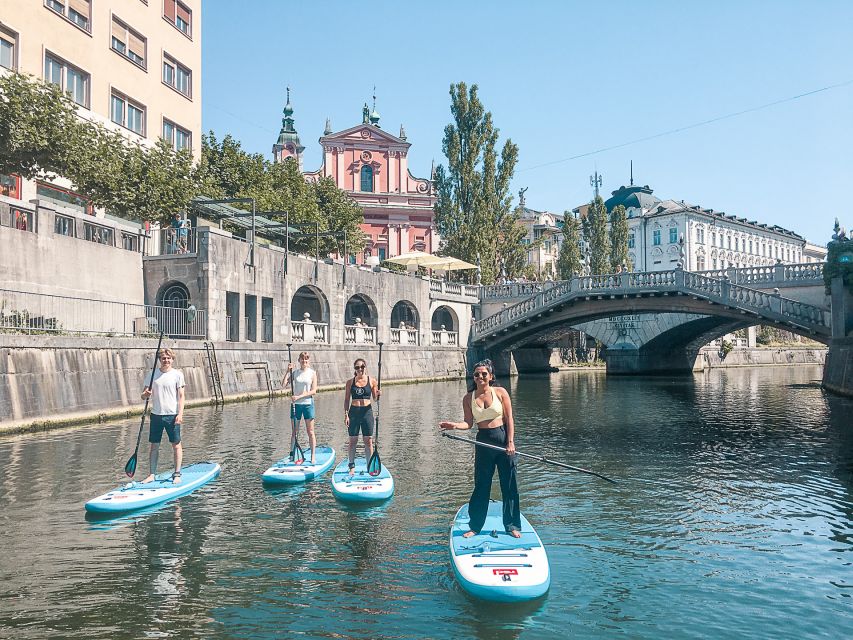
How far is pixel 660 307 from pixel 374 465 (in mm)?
33675

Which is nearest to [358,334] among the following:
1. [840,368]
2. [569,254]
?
[840,368]

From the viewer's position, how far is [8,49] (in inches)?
1180

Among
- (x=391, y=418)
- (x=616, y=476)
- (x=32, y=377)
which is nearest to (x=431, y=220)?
(x=391, y=418)

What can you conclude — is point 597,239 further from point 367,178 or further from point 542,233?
point 542,233

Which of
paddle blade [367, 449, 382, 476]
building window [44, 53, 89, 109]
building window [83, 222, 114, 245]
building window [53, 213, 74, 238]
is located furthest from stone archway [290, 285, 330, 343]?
paddle blade [367, 449, 382, 476]

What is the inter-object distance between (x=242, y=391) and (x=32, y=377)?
1098 cm

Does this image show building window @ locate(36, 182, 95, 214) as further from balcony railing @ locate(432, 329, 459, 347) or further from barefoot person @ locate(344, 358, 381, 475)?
balcony railing @ locate(432, 329, 459, 347)

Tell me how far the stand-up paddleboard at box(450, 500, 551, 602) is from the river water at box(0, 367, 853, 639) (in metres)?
0.18

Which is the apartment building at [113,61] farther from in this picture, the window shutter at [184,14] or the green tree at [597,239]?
the green tree at [597,239]

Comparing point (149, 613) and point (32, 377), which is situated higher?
point (32, 377)

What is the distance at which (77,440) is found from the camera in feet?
61.6

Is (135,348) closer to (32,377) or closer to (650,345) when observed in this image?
(32,377)

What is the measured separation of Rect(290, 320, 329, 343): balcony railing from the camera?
1508 inches

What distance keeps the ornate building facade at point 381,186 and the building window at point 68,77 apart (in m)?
39.2
